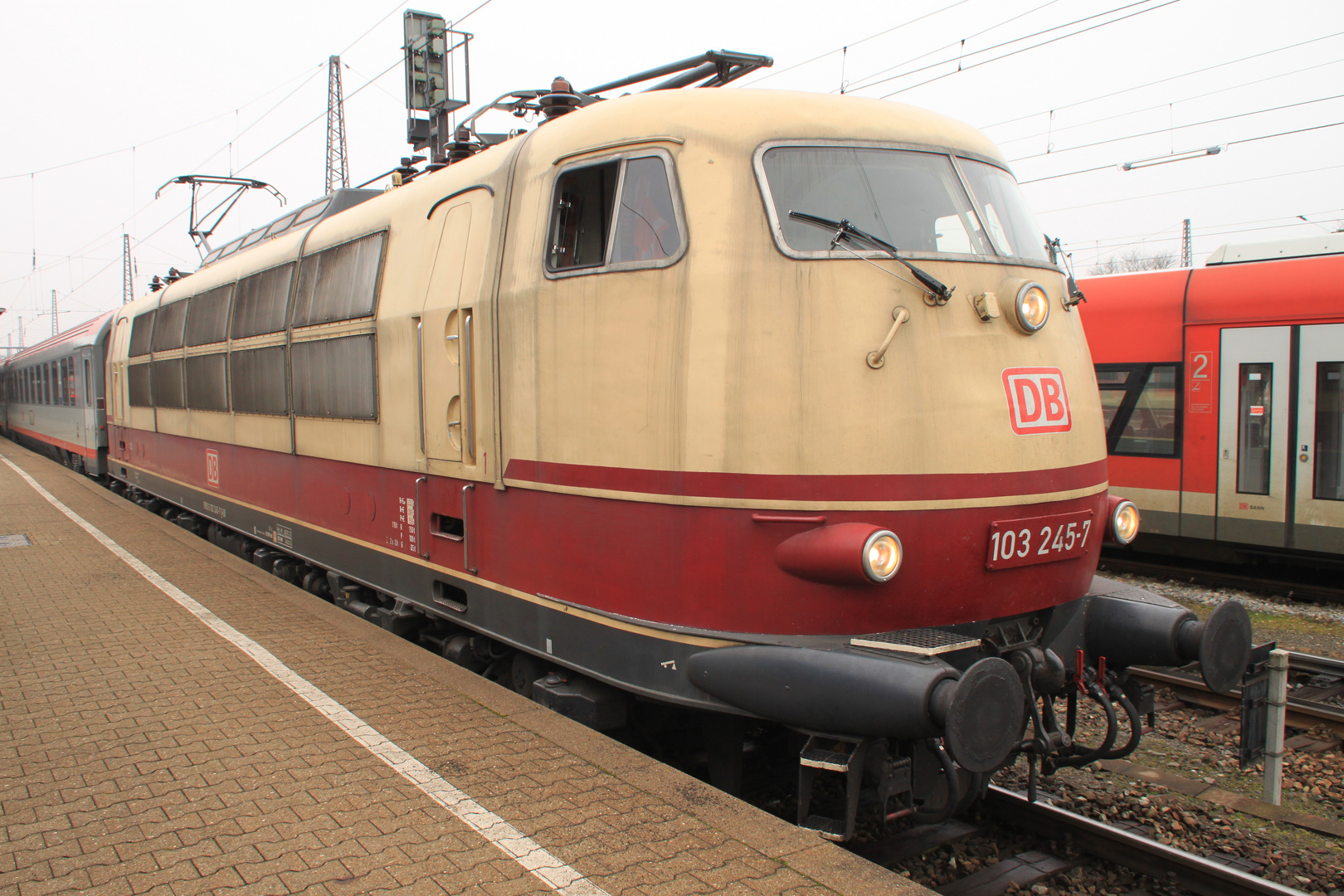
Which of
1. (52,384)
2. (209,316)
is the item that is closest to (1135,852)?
(209,316)

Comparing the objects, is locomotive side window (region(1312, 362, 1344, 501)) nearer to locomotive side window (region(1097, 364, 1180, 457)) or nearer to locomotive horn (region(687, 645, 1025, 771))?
locomotive side window (region(1097, 364, 1180, 457))

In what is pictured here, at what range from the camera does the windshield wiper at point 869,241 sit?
157 inches

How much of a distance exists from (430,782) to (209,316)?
7671 mm

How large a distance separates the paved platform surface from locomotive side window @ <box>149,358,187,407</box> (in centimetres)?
523

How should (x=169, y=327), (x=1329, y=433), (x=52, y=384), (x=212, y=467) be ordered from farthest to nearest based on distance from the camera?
(x=52, y=384), (x=169, y=327), (x=212, y=467), (x=1329, y=433)

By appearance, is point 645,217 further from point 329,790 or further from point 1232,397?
point 1232,397

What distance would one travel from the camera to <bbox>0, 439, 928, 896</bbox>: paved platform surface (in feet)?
10.7

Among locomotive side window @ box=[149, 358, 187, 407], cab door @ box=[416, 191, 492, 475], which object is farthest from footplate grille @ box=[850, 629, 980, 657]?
locomotive side window @ box=[149, 358, 187, 407]

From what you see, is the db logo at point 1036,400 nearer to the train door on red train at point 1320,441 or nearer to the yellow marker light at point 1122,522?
the yellow marker light at point 1122,522

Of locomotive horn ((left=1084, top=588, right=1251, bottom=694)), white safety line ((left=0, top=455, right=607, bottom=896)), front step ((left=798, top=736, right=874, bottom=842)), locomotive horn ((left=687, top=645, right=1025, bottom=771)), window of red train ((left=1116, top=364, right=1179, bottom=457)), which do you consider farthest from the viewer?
window of red train ((left=1116, top=364, right=1179, bottom=457))

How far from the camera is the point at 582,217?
14.7 feet

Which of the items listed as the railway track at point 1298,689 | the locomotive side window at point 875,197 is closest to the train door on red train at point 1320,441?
the railway track at point 1298,689

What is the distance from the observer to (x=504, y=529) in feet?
16.2

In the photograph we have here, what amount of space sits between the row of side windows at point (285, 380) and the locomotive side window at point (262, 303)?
0.63ft
